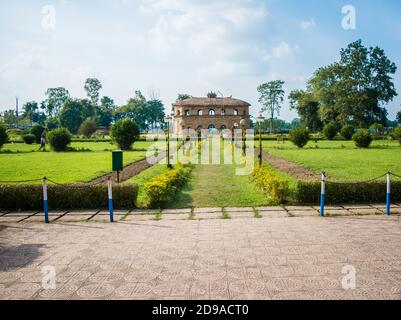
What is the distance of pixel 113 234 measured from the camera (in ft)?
21.5

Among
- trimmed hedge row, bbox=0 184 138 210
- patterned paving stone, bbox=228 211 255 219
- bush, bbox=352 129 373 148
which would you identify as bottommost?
patterned paving stone, bbox=228 211 255 219

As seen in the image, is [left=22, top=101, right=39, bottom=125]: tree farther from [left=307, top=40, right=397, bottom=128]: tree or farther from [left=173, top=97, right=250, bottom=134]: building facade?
[left=307, top=40, right=397, bottom=128]: tree

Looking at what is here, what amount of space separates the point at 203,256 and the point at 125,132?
24754mm

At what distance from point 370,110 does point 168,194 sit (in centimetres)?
4644

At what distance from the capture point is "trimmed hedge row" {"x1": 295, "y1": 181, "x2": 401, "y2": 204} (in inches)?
347

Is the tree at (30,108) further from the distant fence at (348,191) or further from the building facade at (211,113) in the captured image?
the distant fence at (348,191)

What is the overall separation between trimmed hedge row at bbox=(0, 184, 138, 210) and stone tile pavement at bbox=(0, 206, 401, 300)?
91 centimetres

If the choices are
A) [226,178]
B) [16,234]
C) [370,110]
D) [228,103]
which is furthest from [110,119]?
[16,234]

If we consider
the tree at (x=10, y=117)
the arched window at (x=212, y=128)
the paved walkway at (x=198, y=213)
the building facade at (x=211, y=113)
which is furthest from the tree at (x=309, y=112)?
the tree at (x=10, y=117)

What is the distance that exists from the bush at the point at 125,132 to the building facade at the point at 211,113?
113 ft

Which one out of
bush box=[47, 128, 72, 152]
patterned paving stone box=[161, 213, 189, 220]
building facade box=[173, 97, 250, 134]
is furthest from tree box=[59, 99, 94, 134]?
patterned paving stone box=[161, 213, 189, 220]

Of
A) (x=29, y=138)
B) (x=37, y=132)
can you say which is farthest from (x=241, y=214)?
(x=37, y=132)

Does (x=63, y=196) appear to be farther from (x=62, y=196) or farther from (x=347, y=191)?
(x=347, y=191)

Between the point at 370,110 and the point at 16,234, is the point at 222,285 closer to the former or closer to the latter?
the point at 16,234
